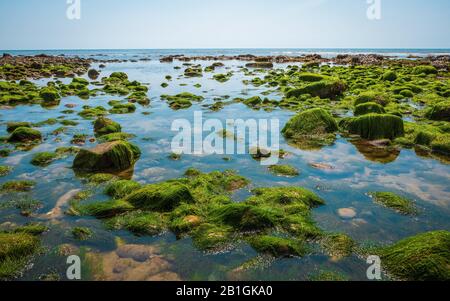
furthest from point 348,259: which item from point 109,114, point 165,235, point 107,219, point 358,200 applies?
point 109,114

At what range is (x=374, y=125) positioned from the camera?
38.0ft

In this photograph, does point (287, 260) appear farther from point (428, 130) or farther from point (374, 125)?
point (428, 130)

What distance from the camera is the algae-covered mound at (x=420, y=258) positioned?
460 centimetres

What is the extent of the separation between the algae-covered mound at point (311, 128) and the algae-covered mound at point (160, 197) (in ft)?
18.8

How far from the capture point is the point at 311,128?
12172 mm

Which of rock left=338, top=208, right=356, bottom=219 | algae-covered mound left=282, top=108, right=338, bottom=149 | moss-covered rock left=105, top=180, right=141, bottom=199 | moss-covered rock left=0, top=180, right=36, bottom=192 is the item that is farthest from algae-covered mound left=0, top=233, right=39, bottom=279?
algae-covered mound left=282, top=108, right=338, bottom=149

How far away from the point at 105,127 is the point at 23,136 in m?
2.80

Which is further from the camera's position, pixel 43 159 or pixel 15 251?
pixel 43 159

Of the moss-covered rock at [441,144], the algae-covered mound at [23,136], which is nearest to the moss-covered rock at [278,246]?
the moss-covered rock at [441,144]

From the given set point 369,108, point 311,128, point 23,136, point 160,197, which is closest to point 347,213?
point 160,197

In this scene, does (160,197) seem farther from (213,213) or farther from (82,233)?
(82,233)

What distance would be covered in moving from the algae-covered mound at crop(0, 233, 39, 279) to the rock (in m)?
5.58

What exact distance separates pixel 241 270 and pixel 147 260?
149 cm
